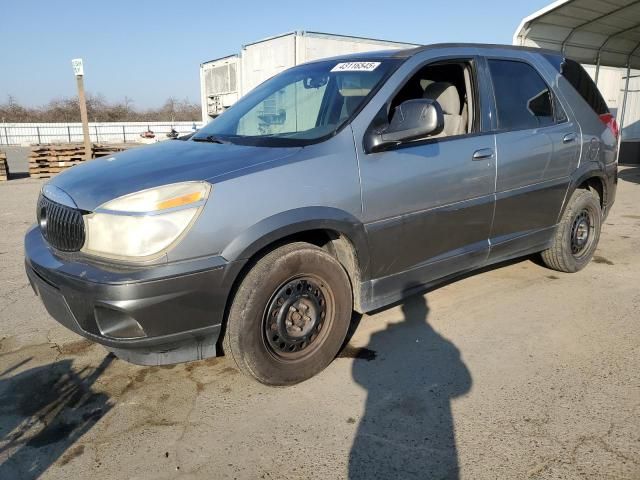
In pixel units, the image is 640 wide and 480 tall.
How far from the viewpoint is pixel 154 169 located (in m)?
2.69

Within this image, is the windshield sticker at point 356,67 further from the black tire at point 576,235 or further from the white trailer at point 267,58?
the white trailer at point 267,58

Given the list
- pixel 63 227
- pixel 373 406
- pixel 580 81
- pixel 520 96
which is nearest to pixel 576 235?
pixel 580 81

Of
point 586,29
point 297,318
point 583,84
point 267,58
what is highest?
point 586,29

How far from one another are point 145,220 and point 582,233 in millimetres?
4045

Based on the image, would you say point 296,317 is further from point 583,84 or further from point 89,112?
point 89,112

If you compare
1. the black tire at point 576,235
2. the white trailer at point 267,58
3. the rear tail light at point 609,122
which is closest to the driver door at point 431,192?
the black tire at point 576,235

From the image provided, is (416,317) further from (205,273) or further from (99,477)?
(99,477)

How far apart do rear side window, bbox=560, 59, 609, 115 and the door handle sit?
4.83 ft

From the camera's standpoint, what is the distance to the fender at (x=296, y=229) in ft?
8.20

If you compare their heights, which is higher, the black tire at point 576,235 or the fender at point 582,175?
the fender at point 582,175

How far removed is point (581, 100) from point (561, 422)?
307 cm

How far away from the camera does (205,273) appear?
2418 millimetres

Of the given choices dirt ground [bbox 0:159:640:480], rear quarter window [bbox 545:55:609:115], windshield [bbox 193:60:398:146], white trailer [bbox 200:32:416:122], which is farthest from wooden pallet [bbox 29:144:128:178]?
rear quarter window [bbox 545:55:609:115]

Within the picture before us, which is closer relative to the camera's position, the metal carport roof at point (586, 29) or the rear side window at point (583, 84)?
the rear side window at point (583, 84)
